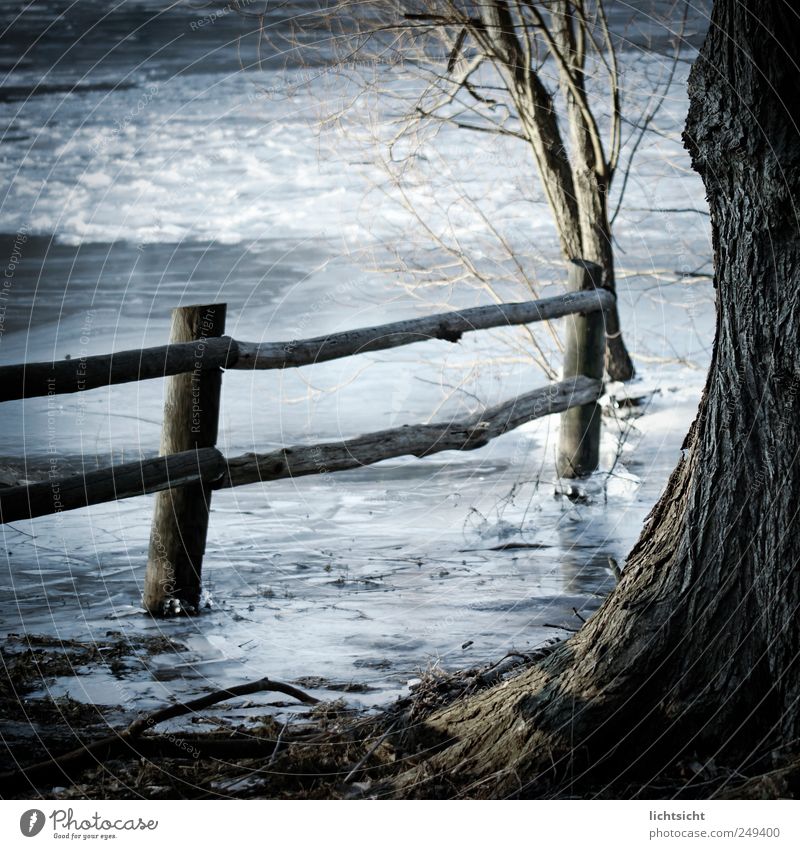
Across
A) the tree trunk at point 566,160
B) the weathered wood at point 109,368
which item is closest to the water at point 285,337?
the tree trunk at point 566,160

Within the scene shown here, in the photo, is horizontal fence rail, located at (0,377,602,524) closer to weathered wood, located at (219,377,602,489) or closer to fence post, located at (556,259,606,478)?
weathered wood, located at (219,377,602,489)

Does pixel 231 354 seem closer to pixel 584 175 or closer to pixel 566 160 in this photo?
pixel 584 175

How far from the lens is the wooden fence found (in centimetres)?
289

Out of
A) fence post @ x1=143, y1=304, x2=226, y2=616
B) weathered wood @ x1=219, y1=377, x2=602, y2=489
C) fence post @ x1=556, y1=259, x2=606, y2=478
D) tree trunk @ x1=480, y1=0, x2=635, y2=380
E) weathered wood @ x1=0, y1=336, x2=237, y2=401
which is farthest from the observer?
tree trunk @ x1=480, y1=0, x2=635, y2=380

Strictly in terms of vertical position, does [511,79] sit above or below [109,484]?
above

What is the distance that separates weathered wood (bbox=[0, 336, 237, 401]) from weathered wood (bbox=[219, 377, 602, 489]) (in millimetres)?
401

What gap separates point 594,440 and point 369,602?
2.13 meters

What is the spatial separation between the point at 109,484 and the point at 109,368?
0.40 metres

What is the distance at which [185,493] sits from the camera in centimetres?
332

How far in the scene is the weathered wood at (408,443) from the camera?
3352 millimetres

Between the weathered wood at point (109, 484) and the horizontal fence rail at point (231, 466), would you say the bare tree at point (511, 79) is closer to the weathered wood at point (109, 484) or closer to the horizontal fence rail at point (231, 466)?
the horizontal fence rail at point (231, 466)

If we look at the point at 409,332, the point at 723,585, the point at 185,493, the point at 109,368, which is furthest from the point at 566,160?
the point at 723,585

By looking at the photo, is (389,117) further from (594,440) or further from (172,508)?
(172,508)

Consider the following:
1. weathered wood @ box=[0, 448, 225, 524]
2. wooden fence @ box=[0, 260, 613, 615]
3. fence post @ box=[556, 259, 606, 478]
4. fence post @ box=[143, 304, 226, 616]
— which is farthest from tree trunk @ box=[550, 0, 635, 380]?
weathered wood @ box=[0, 448, 225, 524]
